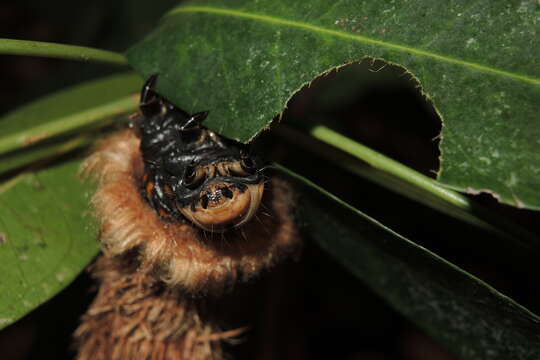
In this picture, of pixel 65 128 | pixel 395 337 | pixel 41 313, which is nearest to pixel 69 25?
pixel 41 313

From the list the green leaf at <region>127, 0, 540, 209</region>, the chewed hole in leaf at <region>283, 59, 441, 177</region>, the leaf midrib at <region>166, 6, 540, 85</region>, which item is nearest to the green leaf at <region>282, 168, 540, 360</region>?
the green leaf at <region>127, 0, 540, 209</region>

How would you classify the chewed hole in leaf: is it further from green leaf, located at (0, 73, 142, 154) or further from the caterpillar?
the caterpillar

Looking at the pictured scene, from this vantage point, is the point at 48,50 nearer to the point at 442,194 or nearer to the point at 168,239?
the point at 168,239

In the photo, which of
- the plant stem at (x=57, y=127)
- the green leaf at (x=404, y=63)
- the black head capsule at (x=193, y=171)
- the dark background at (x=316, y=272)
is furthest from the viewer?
the dark background at (x=316, y=272)

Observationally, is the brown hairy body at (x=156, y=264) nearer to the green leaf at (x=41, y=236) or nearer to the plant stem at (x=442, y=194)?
the green leaf at (x=41, y=236)

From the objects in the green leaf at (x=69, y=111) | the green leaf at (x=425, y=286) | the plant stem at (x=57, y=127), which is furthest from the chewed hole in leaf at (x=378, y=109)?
the plant stem at (x=57, y=127)

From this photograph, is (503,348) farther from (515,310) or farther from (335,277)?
(335,277)

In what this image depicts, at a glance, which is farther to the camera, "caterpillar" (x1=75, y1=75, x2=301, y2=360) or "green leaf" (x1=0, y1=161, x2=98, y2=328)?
"green leaf" (x1=0, y1=161, x2=98, y2=328)
